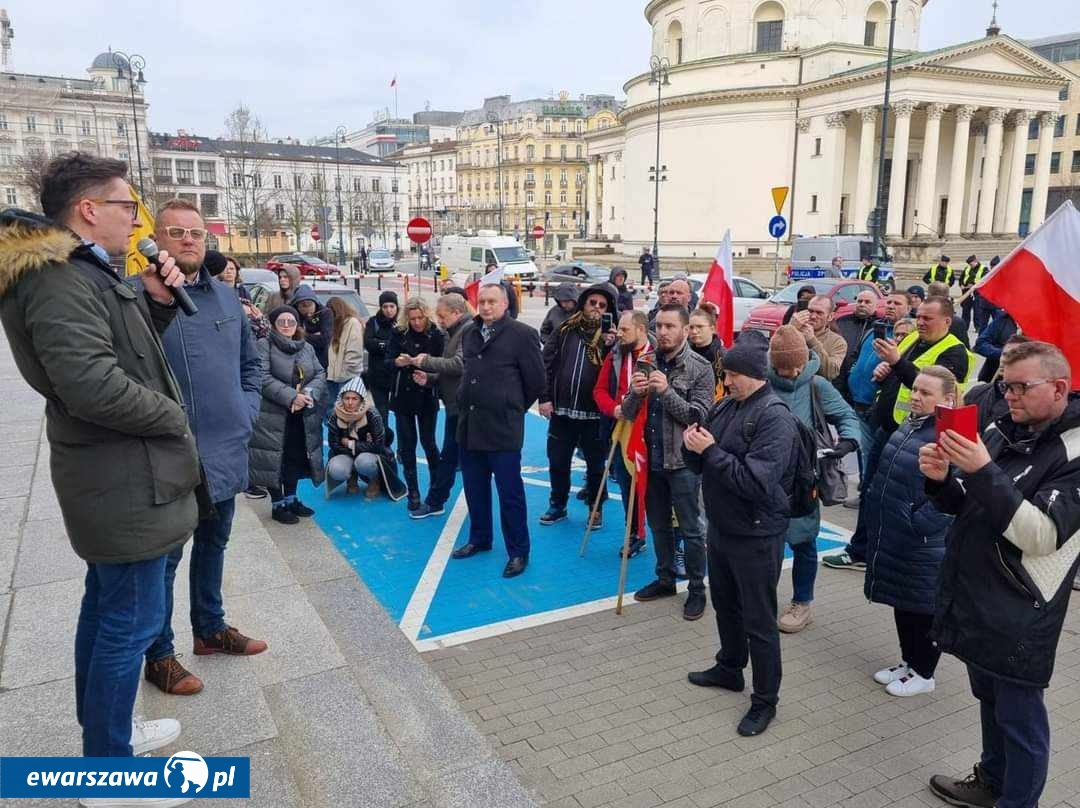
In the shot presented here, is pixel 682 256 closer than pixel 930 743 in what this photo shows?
No

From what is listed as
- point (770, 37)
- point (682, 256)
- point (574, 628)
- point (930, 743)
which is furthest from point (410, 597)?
point (770, 37)

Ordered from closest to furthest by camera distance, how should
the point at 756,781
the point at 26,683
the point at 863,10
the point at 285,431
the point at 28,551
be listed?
the point at 756,781
the point at 26,683
the point at 28,551
the point at 285,431
the point at 863,10

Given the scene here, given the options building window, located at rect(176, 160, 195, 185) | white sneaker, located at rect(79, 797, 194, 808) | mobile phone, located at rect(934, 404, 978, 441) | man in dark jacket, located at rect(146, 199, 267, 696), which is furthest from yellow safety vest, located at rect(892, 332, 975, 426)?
building window, located at rect(176, 160, 195, 185)

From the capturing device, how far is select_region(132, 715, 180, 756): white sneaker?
3449mm

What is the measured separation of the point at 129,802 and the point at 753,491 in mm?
2919

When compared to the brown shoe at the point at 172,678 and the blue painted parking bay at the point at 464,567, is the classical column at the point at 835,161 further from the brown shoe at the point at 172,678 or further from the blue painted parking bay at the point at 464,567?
the brown shoe at the point at 172,678

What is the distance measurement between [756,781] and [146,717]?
285cm

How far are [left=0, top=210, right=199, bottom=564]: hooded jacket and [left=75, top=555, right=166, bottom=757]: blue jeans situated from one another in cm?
13

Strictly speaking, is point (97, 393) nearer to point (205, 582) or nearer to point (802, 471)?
point (205, 582)

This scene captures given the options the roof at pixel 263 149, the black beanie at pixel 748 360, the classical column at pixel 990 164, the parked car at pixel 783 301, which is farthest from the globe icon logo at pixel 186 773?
the roof at pixel 263 149

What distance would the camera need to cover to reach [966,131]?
158 feet

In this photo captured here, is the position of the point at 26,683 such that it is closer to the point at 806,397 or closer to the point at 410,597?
the point at 410,597

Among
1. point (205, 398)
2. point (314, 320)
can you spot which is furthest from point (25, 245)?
point (314, 320)

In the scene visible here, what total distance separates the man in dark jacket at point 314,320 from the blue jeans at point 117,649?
19.3 feet
